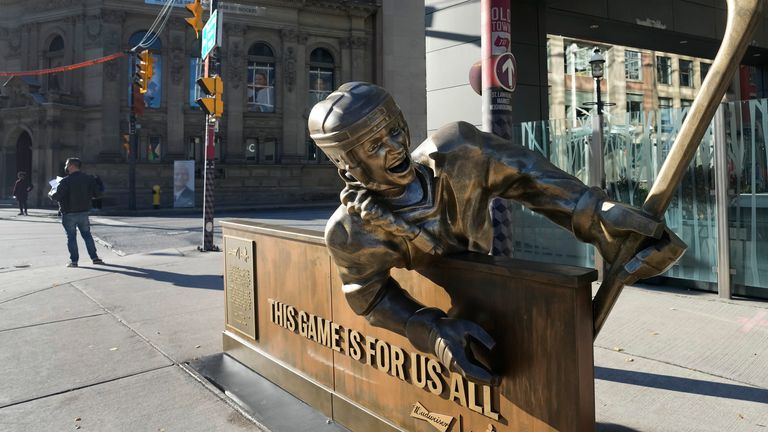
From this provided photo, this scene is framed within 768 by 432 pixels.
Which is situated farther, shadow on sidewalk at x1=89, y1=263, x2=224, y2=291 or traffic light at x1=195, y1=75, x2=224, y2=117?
traffic light at x1=195, y1=75, x2=224, y2=117

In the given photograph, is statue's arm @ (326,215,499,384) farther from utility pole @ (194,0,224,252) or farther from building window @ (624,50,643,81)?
building window @ (624,50,643,81)

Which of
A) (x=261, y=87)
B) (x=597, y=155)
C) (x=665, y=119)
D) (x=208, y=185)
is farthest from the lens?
(x=261, y=87)

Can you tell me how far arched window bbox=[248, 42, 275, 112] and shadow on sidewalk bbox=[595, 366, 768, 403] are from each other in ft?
104

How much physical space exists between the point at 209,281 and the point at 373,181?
6.56 m

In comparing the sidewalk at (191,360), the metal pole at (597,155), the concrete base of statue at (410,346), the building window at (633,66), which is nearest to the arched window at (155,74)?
the sidewalk at (191,360)

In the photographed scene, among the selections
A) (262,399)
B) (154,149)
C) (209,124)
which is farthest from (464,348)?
(154,149)

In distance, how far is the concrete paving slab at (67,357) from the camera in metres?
3.86

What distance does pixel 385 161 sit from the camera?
6.63 ft

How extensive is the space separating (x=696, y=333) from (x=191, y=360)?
4.45 m

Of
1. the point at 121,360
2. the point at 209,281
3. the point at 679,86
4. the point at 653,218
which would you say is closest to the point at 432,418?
the point at 653,218

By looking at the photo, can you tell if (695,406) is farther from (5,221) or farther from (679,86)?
(679,86)

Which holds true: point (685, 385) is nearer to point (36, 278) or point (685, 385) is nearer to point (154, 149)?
point (36, 278)

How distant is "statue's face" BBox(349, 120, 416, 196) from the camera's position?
200 centimetres

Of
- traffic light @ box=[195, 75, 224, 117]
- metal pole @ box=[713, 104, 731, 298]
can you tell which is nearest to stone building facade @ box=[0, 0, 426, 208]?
traffic light @ box=[195, 75, 224, 117]
